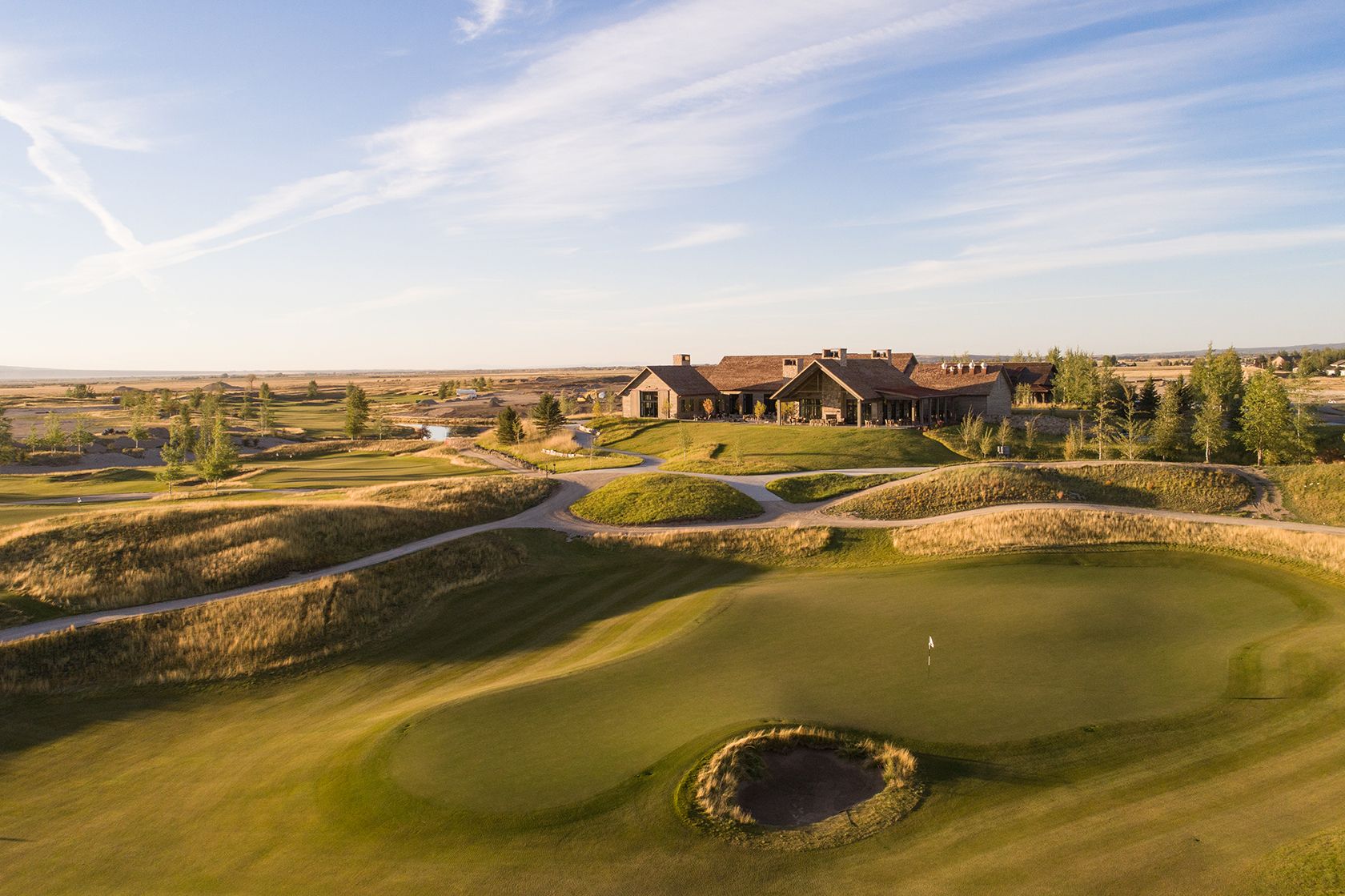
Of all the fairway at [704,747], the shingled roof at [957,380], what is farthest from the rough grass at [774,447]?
the fairway at [704,747]

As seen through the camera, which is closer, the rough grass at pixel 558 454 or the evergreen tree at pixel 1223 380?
the rough grass at pixel 558 454

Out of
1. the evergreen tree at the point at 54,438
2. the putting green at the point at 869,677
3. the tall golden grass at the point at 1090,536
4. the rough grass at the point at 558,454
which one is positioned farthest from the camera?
the evergreen tree at the point at 54,438

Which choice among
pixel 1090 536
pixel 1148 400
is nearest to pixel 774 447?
pixel 1090 536

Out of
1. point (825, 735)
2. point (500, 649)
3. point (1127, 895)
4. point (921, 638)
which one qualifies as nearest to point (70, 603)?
point (500, 649)

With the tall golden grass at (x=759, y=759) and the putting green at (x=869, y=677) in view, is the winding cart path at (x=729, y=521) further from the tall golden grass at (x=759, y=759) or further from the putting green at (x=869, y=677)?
the tall golden grass at (x=759, y=759)

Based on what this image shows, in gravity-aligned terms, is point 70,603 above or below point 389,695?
above

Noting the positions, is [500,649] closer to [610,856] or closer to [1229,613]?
[610,856]

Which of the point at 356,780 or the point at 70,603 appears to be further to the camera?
the point at 70,603
